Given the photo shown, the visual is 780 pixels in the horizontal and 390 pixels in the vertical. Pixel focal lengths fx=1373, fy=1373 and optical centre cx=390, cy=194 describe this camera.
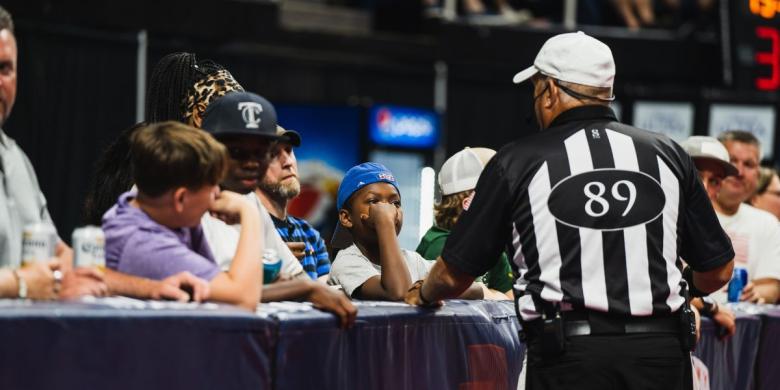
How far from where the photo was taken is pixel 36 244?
3.38 m

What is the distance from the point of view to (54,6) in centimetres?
1111

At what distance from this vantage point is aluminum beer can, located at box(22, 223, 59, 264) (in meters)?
3.38

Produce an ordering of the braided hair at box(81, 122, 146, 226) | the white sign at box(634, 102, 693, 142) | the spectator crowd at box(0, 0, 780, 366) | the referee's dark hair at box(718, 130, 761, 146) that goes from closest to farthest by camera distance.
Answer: the spectator crowd at box(0, 0, 780, 366), the braided hair at box(81, 122, 146, 226), the referee's dark hair at box(718, 130, 761, 146), the white sign at box(634, 102, 693, 142)

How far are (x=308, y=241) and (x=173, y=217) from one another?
61.9 inches

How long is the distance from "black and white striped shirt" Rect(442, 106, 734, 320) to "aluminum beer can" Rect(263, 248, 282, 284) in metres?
0.53

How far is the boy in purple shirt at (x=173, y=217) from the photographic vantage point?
3.51m

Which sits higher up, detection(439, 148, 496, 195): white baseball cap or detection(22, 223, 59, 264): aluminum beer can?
detection(439, 148, 496, 195): white baseball cap

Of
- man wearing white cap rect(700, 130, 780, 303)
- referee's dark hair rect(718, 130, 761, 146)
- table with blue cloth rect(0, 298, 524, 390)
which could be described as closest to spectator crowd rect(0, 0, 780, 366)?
table with blue cloth rect(0, 298, 524, 390)

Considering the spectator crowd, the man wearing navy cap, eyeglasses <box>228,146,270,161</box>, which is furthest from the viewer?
eyeglasses <box>228,146,270,161</box>

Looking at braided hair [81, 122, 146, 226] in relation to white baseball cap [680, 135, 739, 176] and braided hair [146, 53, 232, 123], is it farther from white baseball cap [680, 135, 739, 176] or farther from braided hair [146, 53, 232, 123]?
white baseball cap [680, 135, 739, 176]

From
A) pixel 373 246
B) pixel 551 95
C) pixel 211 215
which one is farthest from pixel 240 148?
pixel 373 246

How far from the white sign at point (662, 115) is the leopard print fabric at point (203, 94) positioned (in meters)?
11.0

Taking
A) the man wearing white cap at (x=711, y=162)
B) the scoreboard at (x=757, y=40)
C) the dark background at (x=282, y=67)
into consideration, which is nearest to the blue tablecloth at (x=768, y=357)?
the man wearing white cap at (x=711, y=162)

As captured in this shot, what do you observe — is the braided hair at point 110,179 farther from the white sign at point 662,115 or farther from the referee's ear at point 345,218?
the white sign at point 662,115
